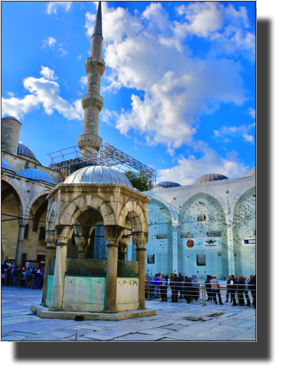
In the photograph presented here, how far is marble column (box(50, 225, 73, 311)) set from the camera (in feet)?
19.4

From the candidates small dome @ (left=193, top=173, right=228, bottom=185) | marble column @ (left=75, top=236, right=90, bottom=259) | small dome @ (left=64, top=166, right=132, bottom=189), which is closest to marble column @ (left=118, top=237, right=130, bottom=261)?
marble column @ (left=75, top=236, right=90, bottom=259)

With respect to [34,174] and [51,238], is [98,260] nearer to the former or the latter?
[51,238]

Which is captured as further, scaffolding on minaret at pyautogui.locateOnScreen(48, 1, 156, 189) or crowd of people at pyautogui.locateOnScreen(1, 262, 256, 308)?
scaffolding on minaret at pyautogui.locateOnScreen(48, 1, 156, 189)

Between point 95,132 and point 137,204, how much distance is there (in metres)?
20.6

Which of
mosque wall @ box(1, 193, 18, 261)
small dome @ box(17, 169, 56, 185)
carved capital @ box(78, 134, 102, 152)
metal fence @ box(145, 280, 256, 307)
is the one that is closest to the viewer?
metal fence @ box(145, 280, 256, 307)

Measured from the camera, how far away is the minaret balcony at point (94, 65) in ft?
87.5

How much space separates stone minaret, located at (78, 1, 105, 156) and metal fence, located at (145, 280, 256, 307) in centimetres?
1732

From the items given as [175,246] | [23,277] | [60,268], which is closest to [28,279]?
[23,277]

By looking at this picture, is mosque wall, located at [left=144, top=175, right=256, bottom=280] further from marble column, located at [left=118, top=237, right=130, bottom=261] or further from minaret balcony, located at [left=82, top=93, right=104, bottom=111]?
minaret balcony, located at [left=82, top=93, right=104, bottom=111]

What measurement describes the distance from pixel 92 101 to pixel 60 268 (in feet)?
73.0

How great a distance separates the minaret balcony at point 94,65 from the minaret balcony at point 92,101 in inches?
104
